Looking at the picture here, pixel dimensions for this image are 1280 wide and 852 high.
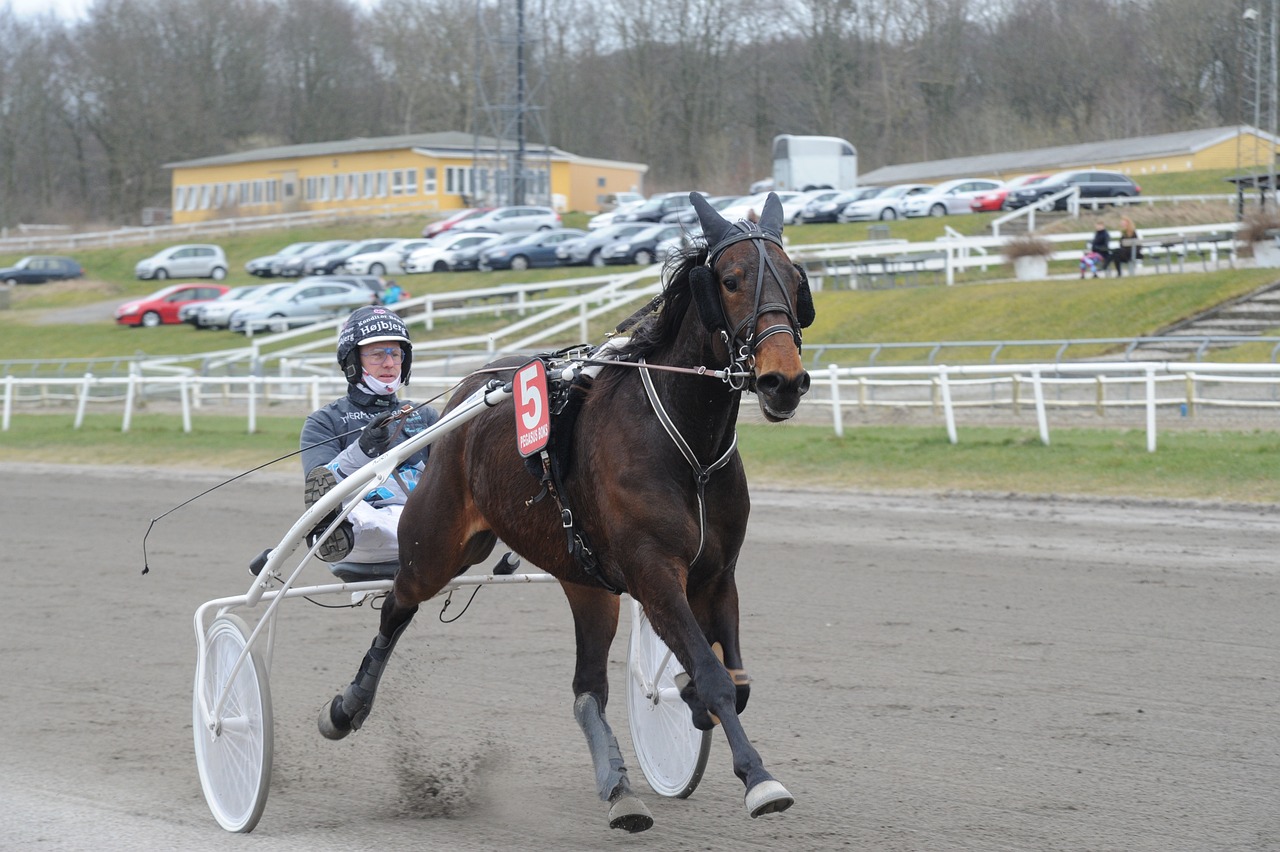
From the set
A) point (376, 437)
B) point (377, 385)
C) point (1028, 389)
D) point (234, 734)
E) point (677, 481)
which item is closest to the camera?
point (677, 481)

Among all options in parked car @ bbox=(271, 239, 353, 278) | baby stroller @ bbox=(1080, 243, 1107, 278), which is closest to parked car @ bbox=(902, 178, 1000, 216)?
baby stroller @ bbox=(1080, 243, 1107, 278)

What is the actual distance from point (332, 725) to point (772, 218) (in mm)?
2465

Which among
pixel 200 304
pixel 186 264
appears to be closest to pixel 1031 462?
pixel 200 304

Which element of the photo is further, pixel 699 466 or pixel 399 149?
pixel 399 149

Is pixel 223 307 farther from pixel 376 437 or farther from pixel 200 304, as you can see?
pixel 376 437

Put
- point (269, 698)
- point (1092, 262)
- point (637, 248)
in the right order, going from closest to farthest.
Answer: point (269, 698) < point (1092, 262) < point (637, 248)

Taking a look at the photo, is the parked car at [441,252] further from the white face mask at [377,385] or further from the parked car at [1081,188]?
the white face mask at [377,385]

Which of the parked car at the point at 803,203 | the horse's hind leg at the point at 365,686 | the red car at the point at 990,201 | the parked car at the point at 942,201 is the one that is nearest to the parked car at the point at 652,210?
the parked car at the point at 803,203

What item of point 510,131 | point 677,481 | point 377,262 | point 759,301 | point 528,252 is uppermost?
point 510,131

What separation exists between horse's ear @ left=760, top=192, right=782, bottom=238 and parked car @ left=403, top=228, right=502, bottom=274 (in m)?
35.2

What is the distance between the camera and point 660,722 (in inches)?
189

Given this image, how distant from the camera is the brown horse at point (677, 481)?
12.3 ft

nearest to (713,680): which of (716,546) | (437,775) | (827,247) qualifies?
(716,546)

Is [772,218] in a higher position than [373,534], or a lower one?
higher
